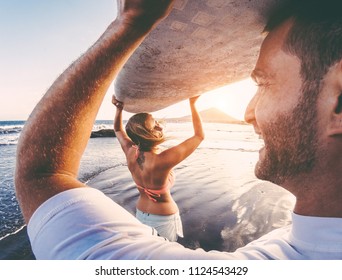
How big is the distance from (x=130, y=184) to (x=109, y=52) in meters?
8.03

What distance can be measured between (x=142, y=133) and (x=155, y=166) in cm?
56

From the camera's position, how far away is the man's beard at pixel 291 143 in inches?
43.1

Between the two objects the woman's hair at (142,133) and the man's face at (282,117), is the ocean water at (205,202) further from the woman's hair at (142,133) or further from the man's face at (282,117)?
the man's face at (282,117)

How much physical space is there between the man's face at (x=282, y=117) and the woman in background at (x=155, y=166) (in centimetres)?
222

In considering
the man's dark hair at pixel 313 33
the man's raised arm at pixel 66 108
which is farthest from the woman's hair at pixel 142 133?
the man's raised arm at pixel 66 108

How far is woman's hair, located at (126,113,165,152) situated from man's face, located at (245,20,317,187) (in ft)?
8.13

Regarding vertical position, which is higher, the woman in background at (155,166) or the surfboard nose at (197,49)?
the surfboard nose at (197,49)

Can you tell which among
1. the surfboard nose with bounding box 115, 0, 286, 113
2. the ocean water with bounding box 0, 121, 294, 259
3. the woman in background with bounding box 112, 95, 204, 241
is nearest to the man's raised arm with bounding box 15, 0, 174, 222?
the surfboard nose with bounding box 115, 0, 286, 113

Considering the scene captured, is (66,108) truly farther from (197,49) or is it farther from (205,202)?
(205,202)

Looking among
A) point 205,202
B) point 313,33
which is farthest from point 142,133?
point 205,202

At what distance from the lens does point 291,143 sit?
3.82ft

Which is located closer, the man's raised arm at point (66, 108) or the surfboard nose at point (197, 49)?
the man's raised arm at point (66, 108)
